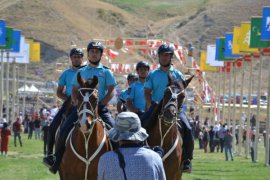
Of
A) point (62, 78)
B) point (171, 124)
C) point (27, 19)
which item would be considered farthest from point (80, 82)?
point (27, 19)

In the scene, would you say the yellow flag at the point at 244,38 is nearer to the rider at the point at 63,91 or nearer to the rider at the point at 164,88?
the rider at the point at 63,91

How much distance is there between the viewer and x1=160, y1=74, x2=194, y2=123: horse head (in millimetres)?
15113

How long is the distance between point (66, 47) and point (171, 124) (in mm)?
112720

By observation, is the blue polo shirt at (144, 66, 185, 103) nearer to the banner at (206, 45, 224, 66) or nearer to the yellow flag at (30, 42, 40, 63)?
the banner at (206, 45, 224, 66)

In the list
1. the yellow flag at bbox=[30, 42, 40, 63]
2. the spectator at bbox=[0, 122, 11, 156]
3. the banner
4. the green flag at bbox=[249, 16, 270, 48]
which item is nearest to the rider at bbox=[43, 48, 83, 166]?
the green flag at bbox=[249, 16, 270, 48]

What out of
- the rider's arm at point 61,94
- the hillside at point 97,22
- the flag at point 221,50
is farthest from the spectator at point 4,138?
the hillside at point 97,22

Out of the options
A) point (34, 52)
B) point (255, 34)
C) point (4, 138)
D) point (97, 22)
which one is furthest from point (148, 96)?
point (97, 22)

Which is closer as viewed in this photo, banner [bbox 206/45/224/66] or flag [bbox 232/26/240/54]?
flag [bbox 232/26/240/54]

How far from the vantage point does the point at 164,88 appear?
17.3 m

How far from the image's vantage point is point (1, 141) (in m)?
46.4

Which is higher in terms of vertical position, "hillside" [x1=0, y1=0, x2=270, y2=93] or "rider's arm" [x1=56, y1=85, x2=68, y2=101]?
"hillside" [x1=0, y1=0, x2=270, y2=93]

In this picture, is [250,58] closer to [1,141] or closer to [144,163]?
[1,141]

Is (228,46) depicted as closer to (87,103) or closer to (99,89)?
(99,89)

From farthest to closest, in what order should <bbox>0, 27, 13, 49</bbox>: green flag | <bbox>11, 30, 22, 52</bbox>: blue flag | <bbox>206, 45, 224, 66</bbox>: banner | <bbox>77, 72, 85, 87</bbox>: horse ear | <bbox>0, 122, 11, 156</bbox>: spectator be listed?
<bbox>206, 45, 224, 66</bbox>: banner
<bbox>11, 30, 22, 52</bbox>: blue flag
<bbox>0, 27, 13, 49</bbox>: green flag
<bbox>0, 122, 11, 156</bbox>: spectator
<bbox>77, 72, 85, 87</bbox>: horse ear
